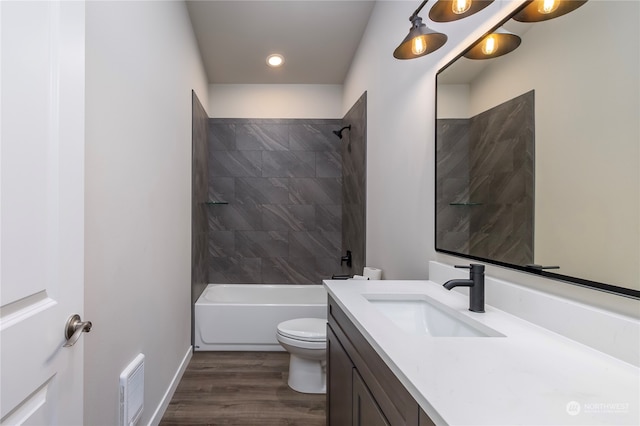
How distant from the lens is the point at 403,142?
191cm

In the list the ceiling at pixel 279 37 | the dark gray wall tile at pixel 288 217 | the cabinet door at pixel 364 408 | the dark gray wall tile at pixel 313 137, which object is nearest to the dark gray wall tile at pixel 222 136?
the ceiling at pixel 279 37

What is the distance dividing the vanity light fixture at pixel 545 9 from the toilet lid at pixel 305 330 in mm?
1908

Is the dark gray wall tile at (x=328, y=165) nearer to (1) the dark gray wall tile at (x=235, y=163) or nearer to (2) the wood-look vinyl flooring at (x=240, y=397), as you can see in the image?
(1) the dark gray wall tile at (x=235, y=163)

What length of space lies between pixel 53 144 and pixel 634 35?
1362 millimetres

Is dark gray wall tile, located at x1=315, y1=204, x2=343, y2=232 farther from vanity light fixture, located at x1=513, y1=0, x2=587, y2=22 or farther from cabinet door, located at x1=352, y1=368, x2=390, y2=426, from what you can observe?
vanity light fixture, located at x1=513, y1=0, x2=587, y2=22

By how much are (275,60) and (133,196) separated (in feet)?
7.25

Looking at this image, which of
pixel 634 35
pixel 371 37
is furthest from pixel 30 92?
pixel 371 37

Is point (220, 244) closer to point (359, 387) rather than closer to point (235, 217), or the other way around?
point (235, 217)

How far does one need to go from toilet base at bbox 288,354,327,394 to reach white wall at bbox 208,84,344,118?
103 inches

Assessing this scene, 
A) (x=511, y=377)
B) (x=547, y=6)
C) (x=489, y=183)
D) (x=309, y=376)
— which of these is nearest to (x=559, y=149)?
(x=489, y=183)

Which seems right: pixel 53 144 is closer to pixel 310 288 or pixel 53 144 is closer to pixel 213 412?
pixel 213 412

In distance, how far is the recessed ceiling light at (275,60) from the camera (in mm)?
3021

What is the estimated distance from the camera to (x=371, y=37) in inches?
97.3

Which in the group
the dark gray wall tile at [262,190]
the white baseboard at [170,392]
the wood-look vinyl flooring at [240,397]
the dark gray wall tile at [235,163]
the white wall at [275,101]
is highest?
the white wall at [275,101]
